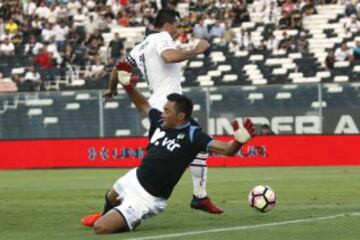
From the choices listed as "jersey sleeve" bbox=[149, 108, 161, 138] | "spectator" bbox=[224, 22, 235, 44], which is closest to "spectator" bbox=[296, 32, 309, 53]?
"spectator" bbox=[224, 22, 235, 44]

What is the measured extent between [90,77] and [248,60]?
5.50 m

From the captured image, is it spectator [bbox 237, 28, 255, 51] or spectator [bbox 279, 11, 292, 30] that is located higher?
spectator [bbox 279, 11, 292, 30]

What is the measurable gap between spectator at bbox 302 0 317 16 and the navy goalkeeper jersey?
2921cm

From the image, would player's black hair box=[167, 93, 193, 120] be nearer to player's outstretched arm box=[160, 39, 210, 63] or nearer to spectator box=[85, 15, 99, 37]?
player's outstretched arm box=[160, 39, 210, 63]

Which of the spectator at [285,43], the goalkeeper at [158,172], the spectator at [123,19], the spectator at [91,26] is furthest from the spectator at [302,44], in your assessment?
the goalkeeper at [158,172]

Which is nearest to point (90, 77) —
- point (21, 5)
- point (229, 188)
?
point (21, 5)

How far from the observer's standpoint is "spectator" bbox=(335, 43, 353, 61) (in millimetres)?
37844

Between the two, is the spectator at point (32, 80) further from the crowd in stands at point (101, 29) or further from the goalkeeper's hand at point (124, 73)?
the goalkeeper's hand at point (124, 73)

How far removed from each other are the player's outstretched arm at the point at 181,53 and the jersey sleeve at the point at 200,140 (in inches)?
60.9

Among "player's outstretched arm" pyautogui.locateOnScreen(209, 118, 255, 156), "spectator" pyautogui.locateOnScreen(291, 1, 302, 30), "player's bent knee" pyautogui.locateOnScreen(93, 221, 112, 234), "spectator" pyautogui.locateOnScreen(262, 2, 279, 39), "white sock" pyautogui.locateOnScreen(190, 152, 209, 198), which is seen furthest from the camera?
"spectator" pyautogui.locateOnScreen(262, 2, 279, 39)

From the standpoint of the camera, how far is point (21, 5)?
1874 inches

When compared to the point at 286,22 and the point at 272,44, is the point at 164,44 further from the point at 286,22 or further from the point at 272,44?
the point at 286,22

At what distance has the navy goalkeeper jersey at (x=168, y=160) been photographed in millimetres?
12695

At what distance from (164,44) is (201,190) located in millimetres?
1919
